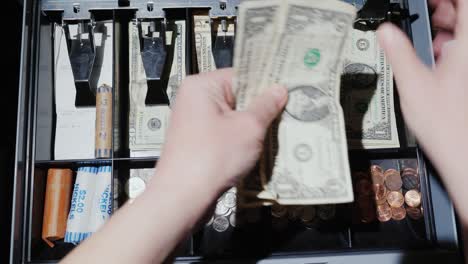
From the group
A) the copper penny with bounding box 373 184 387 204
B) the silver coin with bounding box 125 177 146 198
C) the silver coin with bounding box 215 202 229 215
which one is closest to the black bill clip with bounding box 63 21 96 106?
the silver coin with bounding box 125 177 146 198

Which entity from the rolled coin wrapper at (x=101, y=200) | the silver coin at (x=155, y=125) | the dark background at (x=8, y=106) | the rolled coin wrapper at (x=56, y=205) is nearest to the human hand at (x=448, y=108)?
the silver coin at (x=155, y=125)

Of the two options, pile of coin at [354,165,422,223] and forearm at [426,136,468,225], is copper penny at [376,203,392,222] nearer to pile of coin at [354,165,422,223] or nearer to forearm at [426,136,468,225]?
pile of coin at [354,165,422,223]

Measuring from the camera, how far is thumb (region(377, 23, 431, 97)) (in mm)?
896

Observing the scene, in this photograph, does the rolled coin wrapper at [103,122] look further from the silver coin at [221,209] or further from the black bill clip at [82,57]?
the silver coin at [221,209]

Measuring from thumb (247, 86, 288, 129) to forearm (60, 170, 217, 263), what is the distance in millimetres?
230

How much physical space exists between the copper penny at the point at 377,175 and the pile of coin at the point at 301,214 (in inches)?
7.5

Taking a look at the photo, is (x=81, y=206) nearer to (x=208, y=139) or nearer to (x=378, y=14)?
(x=208, y=139)

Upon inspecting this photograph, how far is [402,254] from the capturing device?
1467 mm

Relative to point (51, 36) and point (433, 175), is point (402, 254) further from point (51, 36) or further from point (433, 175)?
point (51, 36)

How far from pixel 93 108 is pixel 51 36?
33 cm

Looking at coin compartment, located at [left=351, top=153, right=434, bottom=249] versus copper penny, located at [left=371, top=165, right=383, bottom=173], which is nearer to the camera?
coin compartment, located at [left=351, top=153, right=434, bottom=249]

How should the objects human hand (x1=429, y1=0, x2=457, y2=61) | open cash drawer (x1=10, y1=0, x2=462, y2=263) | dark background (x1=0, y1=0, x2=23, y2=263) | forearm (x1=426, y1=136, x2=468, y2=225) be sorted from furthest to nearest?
dark background (x1=0, y1=0, x2=23, y2=263) < open cash drawer (x1=10, y1=0, x2=462, y2=263) < human hand (x1=429, y1=0, x2=457, y2=61) < forearm (x1=426, y1=136, x2=468, y2=225)

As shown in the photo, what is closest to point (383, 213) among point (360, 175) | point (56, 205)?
point (360, 175)

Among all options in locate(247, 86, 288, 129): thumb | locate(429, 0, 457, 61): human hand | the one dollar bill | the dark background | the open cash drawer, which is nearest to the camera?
locate(247, 86, 288, 129): thumb
